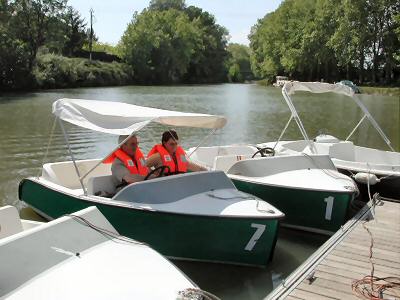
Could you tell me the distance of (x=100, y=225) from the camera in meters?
5.31

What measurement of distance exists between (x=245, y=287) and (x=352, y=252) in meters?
1.49

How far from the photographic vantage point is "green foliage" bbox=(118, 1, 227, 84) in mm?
76250

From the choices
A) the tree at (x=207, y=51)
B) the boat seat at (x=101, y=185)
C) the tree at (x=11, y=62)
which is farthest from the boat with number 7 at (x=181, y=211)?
the tree at (x=207, y=51)

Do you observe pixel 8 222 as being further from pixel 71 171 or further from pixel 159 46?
pixel 159 46

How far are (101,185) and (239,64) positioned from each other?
385ft

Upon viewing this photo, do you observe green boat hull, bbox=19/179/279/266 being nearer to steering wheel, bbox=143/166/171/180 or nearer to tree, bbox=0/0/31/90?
steering wheel, bbox=143/166/171/180

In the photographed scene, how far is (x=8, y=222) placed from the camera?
546 cm

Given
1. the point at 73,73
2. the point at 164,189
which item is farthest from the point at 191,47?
the point at 164,189

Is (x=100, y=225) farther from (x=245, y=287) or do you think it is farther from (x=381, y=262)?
(x=381, y=262)

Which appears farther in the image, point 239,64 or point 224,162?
point 239,64

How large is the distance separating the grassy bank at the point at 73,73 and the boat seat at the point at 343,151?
A: 142ft

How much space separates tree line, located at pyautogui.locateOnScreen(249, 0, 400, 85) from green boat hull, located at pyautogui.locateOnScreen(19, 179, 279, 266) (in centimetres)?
4647

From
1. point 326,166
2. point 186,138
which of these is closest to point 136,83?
point 186,138

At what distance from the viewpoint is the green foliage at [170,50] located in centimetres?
7625
